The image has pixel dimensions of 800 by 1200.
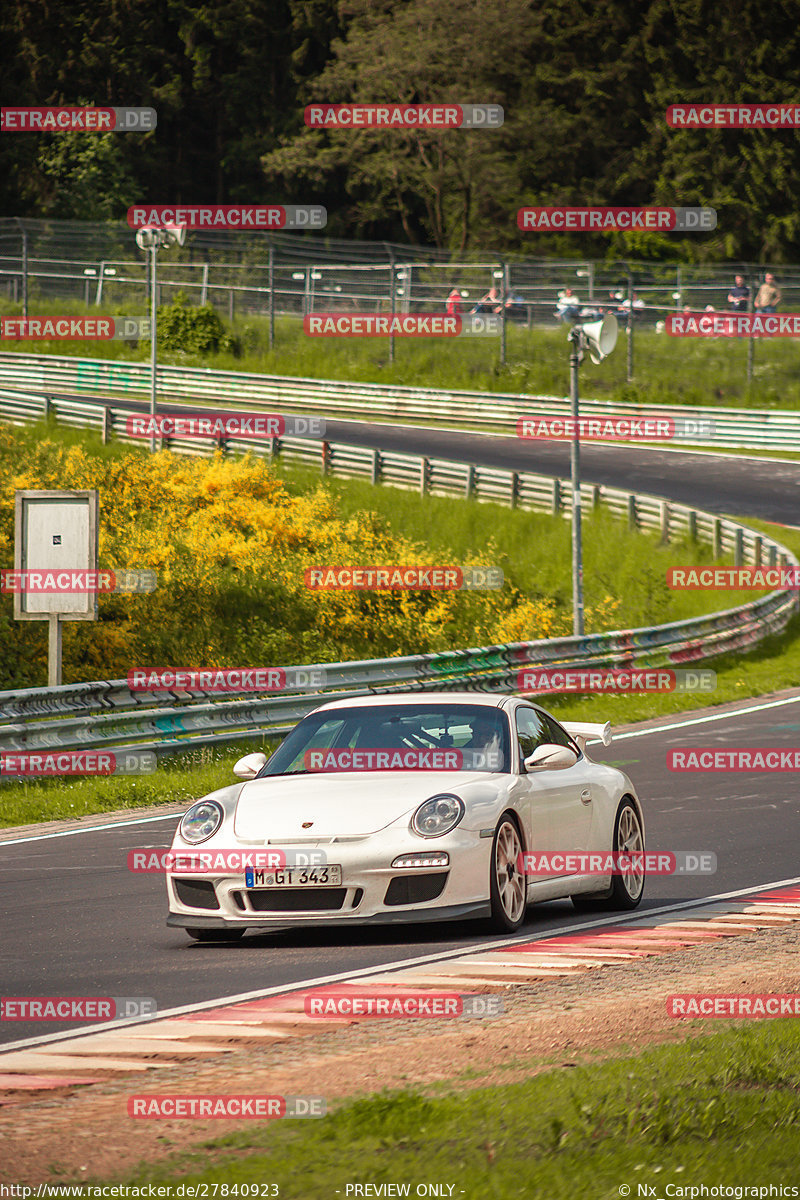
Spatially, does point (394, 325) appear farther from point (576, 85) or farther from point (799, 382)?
point (576, 85)

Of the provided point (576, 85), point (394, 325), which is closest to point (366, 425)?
point (394, 325)

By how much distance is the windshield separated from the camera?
970cm

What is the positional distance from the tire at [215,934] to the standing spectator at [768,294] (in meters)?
38.8

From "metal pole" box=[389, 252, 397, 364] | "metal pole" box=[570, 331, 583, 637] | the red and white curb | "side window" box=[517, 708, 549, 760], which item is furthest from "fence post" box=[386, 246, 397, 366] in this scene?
the red and white curb

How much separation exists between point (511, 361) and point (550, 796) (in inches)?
1701

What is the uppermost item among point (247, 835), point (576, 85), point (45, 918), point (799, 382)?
point (576, 85)

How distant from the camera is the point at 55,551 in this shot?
1698cm

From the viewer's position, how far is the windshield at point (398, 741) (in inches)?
382

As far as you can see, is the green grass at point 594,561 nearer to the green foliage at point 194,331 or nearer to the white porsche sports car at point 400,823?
the white porsche sports car at point 400,823

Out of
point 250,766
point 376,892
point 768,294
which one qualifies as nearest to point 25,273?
point 768,294

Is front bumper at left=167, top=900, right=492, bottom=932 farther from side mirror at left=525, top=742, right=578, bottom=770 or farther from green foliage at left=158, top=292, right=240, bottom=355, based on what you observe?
green foliage at left=158, top=292, right=240, bottom=355

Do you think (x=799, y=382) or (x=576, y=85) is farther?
(x=576, y=85)

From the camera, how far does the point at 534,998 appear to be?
24.4ft

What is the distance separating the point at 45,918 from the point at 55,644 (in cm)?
723
